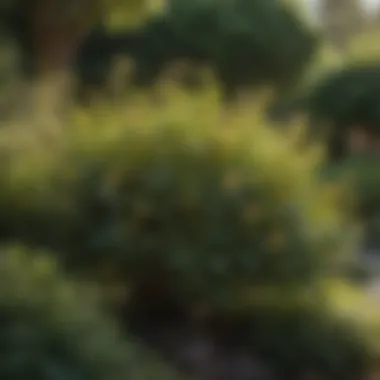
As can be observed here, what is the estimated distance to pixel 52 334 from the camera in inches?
218

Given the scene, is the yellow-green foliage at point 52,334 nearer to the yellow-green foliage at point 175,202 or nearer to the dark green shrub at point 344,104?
the yellow-green foliage at point 175,202

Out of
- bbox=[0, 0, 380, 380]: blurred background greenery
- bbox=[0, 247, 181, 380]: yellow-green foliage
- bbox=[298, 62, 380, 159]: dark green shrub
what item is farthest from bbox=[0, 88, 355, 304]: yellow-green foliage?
bbox=[298, 62, 380, 159]: dark green shrub

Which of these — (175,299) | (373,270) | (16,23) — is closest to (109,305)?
(175,299)

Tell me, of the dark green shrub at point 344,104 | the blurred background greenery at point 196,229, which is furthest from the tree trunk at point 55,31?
the dark green shrub at point 344,104

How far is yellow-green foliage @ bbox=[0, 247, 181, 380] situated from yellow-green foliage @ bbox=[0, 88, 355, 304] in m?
1.15

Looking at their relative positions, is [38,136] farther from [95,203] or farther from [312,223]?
[312,223]

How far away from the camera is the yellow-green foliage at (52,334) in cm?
541

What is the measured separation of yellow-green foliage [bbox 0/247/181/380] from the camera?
541cm

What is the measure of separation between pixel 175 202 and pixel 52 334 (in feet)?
6.18

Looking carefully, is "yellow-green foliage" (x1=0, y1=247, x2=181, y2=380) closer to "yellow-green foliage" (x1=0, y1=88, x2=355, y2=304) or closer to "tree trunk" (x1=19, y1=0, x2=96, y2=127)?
"yellow-green foliage" (x1=0, y1=88, x2=355, y2=304)

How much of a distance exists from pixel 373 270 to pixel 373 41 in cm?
Result: 762

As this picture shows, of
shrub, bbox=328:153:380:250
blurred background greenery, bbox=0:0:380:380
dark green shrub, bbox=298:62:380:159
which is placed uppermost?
dark green shrub, bbox=298:62:380:159

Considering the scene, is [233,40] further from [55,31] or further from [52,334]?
[52,334]

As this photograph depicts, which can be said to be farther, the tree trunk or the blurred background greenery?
the tree trunk
